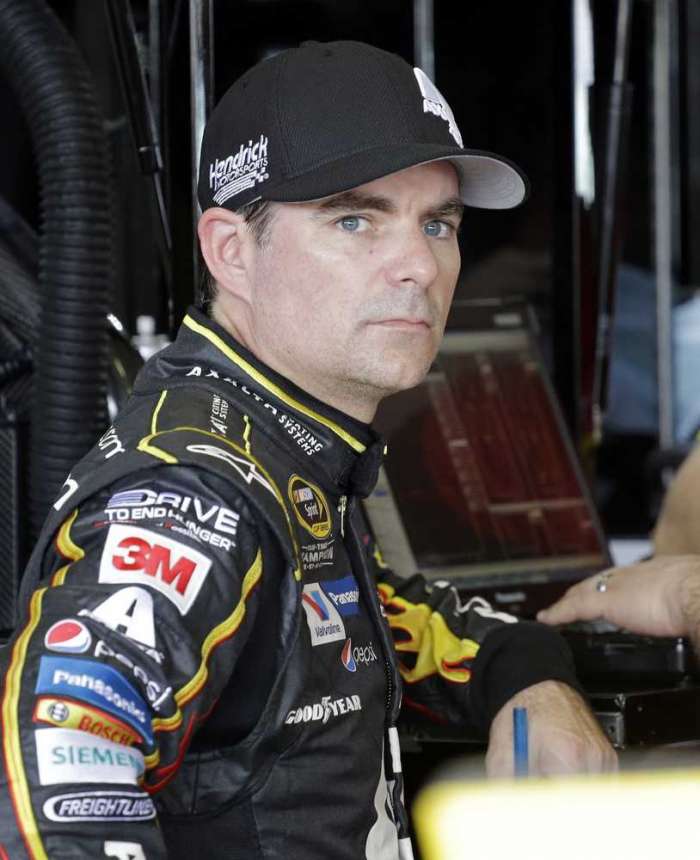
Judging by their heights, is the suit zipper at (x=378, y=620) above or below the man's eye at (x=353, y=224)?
below

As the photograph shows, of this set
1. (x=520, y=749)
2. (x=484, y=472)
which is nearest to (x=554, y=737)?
(x=520, y=749)

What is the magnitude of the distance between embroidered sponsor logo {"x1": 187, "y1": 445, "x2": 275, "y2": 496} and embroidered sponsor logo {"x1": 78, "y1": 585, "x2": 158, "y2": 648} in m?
0.14

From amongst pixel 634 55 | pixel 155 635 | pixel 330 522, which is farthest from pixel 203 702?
pixel 634 55

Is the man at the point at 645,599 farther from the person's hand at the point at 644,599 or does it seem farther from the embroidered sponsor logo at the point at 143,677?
the embroidered sponsor logo at the point at 143,677

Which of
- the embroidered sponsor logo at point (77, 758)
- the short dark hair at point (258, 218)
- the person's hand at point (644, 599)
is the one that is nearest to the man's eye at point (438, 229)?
the short dark hair at point (258, 218)

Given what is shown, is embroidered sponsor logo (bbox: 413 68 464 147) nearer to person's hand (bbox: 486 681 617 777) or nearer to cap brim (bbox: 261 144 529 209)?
cap brim (bbox: 261 144 529 209)

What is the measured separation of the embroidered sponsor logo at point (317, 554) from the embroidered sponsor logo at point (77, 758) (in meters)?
0.28

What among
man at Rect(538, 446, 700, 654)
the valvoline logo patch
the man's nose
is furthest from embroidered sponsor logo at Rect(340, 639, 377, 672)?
man at Rect(538, 446, 700, 654)

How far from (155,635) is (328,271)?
0.42m

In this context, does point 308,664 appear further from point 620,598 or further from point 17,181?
point 17,181

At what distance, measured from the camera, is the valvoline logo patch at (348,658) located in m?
1.12

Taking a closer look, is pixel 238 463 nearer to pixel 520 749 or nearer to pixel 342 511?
pixel 342 511

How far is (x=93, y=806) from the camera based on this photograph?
0.84 metres

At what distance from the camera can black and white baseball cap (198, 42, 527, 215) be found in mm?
1142
